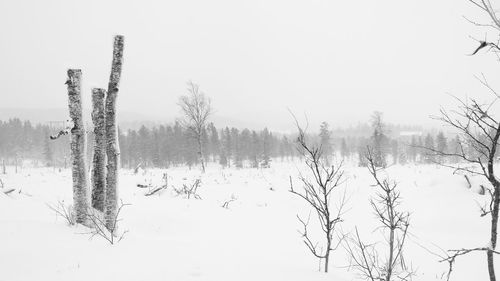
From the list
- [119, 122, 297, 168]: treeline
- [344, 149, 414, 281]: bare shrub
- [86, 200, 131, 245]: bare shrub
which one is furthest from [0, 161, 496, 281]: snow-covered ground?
[119, 122, 297, 168]: treeline

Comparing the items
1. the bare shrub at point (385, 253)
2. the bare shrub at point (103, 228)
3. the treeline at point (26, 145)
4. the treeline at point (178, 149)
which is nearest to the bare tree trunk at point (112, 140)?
the bare shrub at point (103, 228)

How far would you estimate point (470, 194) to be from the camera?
1175cm

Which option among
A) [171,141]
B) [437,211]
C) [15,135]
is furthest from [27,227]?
[15,135]

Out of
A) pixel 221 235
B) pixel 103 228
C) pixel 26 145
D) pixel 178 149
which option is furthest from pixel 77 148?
pixel 26 145

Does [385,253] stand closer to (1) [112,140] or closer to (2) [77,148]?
(1) [112,140]

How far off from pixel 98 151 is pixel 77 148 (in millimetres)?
382

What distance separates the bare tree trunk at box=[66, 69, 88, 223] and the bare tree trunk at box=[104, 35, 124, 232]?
43 centimetres

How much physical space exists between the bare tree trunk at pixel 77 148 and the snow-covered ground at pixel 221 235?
40 cm

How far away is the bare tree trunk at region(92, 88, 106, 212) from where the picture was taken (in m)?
5.71

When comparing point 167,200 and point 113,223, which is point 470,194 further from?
point 113,223

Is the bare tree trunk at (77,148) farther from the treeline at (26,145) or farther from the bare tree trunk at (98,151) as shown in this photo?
the treeline at (26,145)

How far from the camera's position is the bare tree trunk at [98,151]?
18.7 feet

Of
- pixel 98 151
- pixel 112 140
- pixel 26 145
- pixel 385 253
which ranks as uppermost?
pixel 26 145

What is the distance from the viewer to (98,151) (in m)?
5.75
